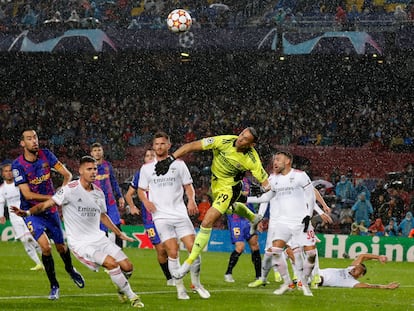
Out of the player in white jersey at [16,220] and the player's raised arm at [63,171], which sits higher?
the player's raised arm at [63,171]

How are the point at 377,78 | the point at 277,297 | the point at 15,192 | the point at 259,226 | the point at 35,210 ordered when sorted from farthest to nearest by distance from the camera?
the point at 377,78 < the point at 15,192 < the point at 259,226 < the point at 277,297 < the point at 35,210

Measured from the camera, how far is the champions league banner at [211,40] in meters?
29.2

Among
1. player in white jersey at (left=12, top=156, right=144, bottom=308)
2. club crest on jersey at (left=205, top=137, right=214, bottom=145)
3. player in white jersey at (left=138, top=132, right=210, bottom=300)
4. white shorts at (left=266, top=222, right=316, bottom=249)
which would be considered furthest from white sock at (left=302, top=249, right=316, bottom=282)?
player in white jersey at (left=12, top=156, right=144, bottom=308)

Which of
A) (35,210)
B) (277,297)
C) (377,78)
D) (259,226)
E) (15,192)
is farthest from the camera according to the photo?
(377,78)

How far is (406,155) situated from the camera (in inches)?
1197

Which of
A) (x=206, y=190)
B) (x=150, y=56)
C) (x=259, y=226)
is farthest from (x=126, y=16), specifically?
(x=259, y=226)

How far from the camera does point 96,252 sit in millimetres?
10555

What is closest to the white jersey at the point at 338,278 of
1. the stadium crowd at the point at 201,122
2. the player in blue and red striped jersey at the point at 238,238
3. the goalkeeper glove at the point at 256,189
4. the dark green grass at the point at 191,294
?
the dark green grass at the point at 191,294

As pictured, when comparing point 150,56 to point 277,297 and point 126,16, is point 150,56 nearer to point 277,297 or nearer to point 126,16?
point 126,16

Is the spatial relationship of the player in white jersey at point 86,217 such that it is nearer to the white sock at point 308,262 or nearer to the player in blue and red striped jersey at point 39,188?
the player in blue and red striped jersey at point 39,188

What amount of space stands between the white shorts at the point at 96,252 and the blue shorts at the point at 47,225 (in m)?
1.64

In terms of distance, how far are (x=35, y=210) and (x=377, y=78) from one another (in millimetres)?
26069

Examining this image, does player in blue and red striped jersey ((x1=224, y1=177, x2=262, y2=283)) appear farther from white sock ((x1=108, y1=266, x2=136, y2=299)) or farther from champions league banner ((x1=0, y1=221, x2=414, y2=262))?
champions league banner ((x1=0, y1=221, x2=414, y2=262))

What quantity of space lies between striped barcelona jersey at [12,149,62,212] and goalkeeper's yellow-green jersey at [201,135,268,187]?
220 cm
